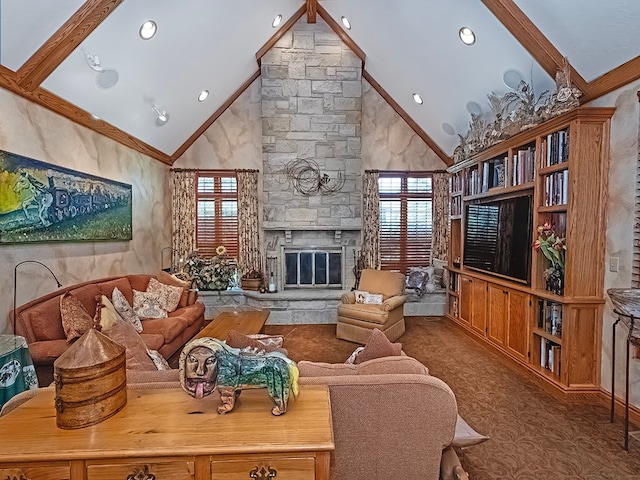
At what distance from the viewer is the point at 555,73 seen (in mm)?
3426

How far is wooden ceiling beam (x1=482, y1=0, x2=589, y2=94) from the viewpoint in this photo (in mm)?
3262

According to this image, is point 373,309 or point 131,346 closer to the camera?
point 131,346

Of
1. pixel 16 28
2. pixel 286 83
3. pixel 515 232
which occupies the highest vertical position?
pixel 286 83

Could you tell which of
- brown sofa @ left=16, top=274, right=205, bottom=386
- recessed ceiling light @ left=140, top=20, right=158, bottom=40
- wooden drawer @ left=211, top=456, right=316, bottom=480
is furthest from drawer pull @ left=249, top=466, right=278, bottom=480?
recessed ceiling light @ left=140, top=20, right=158, bottom=40

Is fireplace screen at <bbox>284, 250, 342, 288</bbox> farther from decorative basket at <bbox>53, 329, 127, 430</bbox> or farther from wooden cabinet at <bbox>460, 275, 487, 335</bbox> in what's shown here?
decorative basket at <bbox>53, 329, 127, 430</bbox>

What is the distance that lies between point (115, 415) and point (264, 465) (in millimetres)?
577

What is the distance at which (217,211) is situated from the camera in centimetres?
675

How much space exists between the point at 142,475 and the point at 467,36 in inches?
187

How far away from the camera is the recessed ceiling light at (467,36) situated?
394 cm

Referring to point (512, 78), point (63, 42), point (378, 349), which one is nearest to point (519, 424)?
point (378, 349)

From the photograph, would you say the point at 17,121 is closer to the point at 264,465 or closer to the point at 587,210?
the point at 264,465

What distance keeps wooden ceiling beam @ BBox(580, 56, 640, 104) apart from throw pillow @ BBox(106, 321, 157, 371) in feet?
13.4

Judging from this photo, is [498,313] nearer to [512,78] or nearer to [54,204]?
[512,78]

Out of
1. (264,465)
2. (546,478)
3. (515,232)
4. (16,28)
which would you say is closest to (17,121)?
(16,28)
